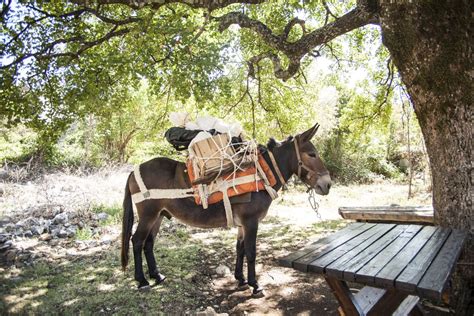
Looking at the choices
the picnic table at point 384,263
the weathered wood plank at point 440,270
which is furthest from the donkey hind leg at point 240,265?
the weathered wood plank at point 440,270

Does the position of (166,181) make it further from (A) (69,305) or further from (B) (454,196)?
(B) (454,196)

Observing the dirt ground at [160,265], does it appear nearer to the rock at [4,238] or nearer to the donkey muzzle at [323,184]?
the rock at [4,238]

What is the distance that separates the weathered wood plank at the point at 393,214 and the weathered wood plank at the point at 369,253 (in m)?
0.79

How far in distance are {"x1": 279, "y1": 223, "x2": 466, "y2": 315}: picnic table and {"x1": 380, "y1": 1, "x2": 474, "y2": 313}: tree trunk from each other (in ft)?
1.41

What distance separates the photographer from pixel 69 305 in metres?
3.48

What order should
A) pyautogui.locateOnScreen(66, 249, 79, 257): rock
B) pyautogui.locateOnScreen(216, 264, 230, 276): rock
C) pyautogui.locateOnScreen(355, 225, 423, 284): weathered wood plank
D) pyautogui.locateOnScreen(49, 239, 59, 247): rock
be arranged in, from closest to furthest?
→ pyautogui.locateOnScreen(355, 225, 423, 284): weathered wood plank
pyautogui.locateOnScreen(216, 264, 230, 276): rock
pyautogui.locateOnScreen(66, 249, 79, 257): rock
pyautogui.locateOnScreen(49, 239, 59, 247): rock

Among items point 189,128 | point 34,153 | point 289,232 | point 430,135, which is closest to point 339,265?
point 430,135

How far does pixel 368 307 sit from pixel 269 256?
2785 millimetres

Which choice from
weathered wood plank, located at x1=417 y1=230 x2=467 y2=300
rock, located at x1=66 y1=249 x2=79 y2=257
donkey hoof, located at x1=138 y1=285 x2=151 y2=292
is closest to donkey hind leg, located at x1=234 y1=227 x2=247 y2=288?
donkey hoof, located at x1=138 y1=285 x2=151 y2=292

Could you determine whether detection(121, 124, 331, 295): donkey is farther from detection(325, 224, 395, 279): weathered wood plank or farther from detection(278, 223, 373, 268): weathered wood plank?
detection(325, 224, 395, 279): weathered wood plank

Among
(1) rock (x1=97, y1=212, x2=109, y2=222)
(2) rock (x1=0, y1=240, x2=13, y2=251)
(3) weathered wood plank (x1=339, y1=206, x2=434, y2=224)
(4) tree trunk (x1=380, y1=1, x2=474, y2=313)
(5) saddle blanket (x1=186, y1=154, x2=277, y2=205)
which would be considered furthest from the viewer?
(1) rock (x1=97, y1=212, x2=109, y2=222)

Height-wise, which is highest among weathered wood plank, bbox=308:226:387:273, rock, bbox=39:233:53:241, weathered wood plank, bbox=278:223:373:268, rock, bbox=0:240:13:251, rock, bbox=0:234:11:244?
weathered wood plank, bbox=308:226:387:273

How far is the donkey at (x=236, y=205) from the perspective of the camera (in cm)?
378

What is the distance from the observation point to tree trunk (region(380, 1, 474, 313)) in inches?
112
